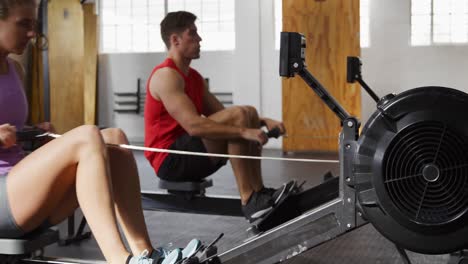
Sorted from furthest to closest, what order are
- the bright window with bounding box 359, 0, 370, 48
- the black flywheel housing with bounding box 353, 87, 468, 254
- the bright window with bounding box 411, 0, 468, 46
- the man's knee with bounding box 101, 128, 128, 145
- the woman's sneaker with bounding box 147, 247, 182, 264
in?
the bright window with bounding box 359, 0, 370, 48 < the bright window with bounding box 411, 0, 468, 46 < the man's knee with bounding box 101, 128, 128, 145 < the woman's sneaker with bounding box 147, 247, 182, 264 < the black flywheel housing with bounding box 353, 87, 468, 254

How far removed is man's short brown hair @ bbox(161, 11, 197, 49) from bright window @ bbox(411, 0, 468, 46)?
14.8 ft

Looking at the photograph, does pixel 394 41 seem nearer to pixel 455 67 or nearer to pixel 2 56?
pixel 455 67

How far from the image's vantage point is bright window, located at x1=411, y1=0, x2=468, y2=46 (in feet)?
22.4

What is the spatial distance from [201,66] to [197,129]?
16.7 ft

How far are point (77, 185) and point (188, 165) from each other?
3.86ft

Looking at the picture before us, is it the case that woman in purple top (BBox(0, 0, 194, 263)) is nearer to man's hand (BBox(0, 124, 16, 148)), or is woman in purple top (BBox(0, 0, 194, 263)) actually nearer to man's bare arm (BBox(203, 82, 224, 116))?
man's hand (BBox(0, 124, 16, 148))

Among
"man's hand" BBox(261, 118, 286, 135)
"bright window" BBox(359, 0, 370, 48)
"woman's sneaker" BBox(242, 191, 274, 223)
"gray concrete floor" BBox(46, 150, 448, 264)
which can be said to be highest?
"bright window" BBox(359, 0, 370, 48)

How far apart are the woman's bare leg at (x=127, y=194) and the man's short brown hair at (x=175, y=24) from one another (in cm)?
124

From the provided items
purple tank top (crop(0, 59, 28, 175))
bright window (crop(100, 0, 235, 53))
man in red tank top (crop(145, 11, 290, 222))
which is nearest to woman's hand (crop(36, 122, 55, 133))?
purple tank top (crop(0, 59, 28, 175))

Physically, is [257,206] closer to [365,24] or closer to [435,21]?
[365,24]

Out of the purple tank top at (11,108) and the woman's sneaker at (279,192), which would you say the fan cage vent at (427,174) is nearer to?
the purple tank top at (11,108)

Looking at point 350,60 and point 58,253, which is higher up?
point 350,60

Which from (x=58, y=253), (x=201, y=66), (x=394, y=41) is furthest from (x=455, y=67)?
(x=58, y=253)

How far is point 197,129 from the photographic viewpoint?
2625mm
